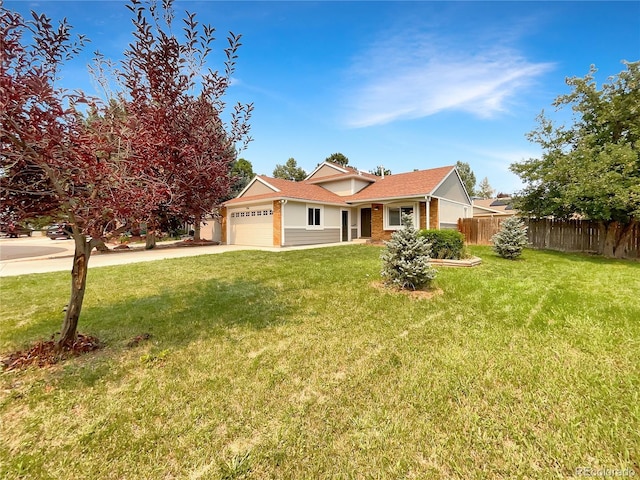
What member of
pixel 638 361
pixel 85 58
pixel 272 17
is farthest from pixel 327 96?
pixel 638 361

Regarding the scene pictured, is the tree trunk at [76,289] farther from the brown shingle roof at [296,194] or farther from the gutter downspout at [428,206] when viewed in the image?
the gutter downspout at [428,206]

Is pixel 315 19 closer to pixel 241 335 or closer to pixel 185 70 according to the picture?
pixel 185 70

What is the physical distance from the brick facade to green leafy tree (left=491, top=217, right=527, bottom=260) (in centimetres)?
1043

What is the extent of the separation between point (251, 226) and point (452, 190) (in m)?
13.3

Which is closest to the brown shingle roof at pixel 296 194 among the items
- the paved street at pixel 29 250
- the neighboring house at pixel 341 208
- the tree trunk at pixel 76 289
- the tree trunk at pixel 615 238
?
the neighboring house at pixel 341 208

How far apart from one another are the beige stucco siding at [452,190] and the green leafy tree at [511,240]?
6120 millimetres

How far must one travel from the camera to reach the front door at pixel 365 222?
67.7 feet

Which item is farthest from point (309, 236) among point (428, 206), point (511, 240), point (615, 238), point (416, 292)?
point (615, 238)

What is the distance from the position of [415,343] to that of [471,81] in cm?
1044

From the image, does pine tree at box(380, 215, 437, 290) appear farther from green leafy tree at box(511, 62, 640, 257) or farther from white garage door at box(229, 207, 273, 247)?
white garage door at box(229, 207, 273, 247)

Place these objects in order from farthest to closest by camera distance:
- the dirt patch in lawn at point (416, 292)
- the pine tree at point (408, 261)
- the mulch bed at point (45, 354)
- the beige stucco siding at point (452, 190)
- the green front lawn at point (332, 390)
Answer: the beige stucco siding at point (452, 190), the pine tree at point (408, 261), the dirt patch in lawn at point (416, 292), the mulch bed at point (45, 354), the green front lawn at point (332, 390)

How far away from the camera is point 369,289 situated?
245 inches

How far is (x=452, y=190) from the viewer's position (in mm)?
18609

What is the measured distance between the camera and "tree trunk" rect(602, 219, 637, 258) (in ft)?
40.6
